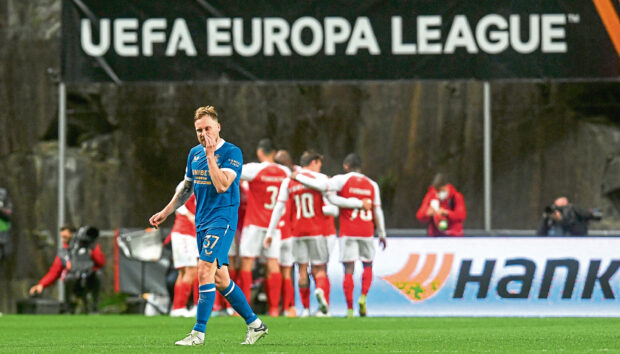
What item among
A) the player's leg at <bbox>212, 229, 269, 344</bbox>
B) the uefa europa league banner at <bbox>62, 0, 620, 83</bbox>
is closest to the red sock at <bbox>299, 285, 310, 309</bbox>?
the uefa europa league banner at <bbox>62, 0, 620, 83</bbox>

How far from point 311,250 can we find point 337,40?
3.04 m

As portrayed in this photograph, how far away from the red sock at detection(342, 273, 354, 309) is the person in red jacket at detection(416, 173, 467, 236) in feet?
6.93

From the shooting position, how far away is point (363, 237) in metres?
16.4

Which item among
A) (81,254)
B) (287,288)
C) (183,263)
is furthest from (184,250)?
(81,254)

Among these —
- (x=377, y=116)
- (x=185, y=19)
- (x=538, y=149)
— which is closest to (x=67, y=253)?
(x=185, y=19)

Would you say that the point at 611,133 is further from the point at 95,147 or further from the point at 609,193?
the point at 95,147

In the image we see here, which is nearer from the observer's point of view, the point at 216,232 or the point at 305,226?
the point at 216,232

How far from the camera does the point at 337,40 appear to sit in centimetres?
1772

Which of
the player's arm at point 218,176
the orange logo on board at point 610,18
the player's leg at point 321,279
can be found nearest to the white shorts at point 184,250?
the player's leg at point 321,279

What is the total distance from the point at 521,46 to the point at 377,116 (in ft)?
14.1

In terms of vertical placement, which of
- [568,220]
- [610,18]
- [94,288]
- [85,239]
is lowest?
[94,288]

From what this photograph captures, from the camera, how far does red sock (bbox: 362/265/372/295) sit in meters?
16.4

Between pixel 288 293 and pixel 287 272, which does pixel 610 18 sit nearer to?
pixel 287 272

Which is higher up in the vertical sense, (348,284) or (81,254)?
(81,254)
